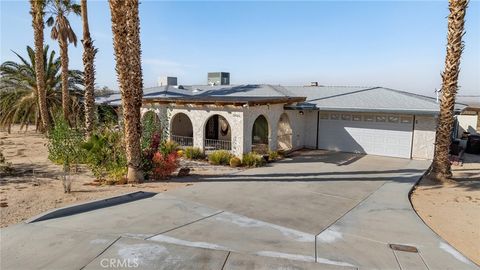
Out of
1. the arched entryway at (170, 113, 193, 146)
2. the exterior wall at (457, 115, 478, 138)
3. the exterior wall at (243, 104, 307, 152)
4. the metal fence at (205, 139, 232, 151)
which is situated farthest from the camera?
the exterior wall at (457, 115, 478, 138)

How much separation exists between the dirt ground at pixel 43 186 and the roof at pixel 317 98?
499 centimetres

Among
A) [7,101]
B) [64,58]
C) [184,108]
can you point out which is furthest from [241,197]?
[7,101]

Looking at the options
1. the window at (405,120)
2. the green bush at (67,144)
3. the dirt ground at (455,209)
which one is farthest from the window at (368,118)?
the green bush at (67,144)

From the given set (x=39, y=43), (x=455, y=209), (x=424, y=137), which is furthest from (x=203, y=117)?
(x=39, y=43)

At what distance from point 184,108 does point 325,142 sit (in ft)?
31.4

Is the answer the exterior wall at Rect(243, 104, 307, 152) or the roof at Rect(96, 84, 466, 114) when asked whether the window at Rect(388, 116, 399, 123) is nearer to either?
the roof at Rect(96, 84, 466, 114)

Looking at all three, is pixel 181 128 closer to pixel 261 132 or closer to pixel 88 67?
pixel 261 132

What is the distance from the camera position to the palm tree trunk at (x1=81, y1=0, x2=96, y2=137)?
1942cm

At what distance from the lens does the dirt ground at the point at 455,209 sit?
332 inches

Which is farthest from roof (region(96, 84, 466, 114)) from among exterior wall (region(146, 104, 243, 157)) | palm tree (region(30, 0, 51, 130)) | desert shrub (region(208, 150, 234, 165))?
palm tree (region(30, 0, 51, 130))

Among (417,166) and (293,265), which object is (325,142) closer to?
(417,166)

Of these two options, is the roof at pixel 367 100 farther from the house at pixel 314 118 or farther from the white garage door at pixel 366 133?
the white garage door at pixel 366 133

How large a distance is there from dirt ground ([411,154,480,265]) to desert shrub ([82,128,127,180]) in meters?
11.1

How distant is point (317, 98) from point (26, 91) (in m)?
23.8
